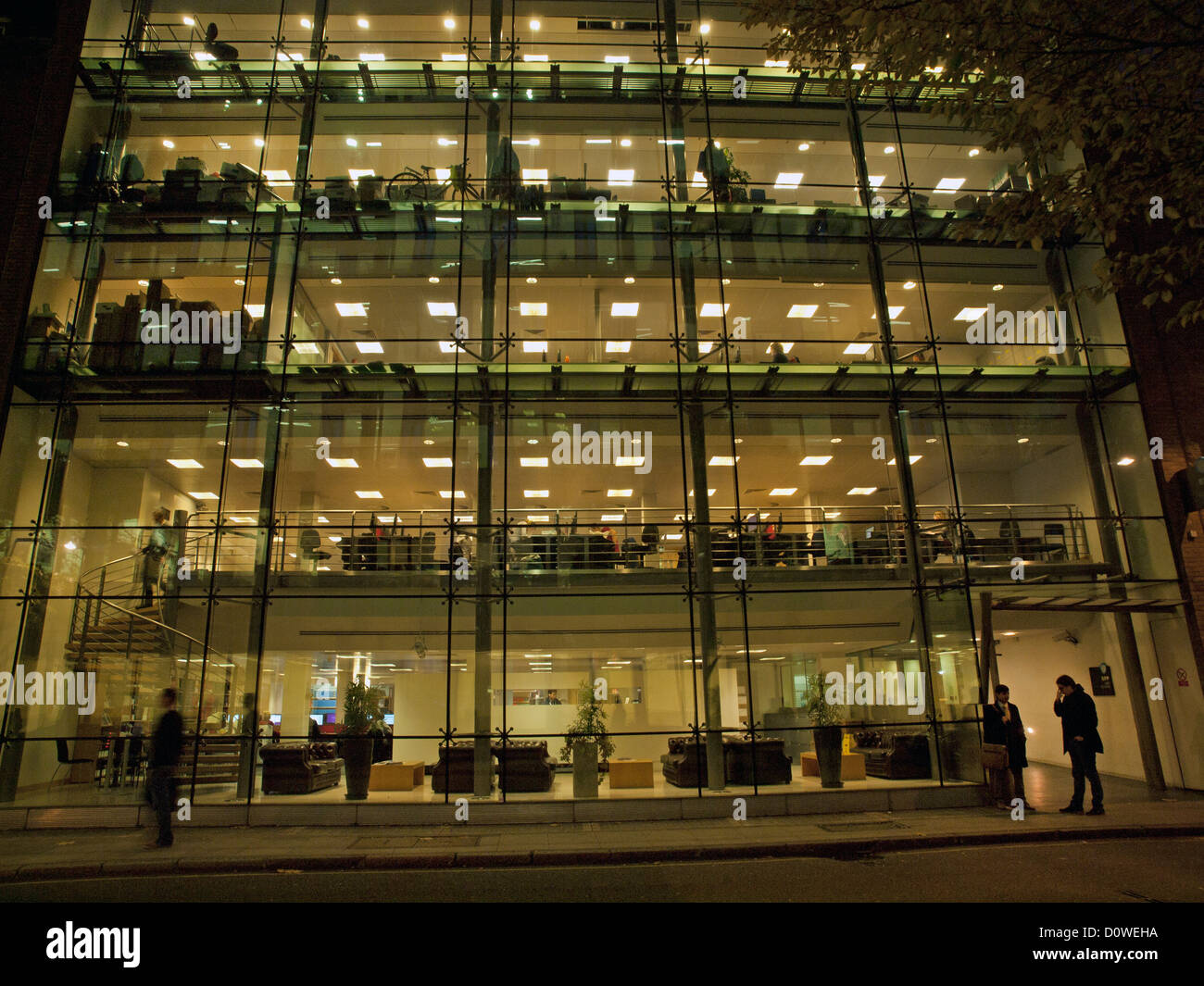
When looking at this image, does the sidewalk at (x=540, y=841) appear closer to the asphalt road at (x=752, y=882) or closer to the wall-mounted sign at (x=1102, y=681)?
the asphalt road at (x=752, y=882)

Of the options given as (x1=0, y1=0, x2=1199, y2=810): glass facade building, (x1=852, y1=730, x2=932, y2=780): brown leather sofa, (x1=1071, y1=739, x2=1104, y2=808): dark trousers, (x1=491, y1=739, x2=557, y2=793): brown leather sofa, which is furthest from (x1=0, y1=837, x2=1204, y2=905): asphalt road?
(x1=852, y1=730, x2=932, y2=780): brown leather sofa

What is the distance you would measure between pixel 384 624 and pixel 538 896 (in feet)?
21.9

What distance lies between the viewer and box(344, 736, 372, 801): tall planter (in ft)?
34.2

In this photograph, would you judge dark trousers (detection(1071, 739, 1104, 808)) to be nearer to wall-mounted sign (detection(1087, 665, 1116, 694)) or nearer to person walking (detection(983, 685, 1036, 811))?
person walking (detection(983, 685, 1036, 811))

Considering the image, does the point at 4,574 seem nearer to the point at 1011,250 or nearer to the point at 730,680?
the point at 730,680

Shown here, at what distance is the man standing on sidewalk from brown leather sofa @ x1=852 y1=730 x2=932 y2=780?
10.3m

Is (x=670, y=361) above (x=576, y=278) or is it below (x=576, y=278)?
below

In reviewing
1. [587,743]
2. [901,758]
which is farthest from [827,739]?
[587,743]

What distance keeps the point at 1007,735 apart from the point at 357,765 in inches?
368

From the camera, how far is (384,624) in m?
12.0

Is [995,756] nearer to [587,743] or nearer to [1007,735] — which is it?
[1007,735]

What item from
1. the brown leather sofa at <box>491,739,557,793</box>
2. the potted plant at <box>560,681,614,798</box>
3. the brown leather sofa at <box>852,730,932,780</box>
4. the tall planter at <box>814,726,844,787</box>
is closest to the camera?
the potted plant at <box>560,681,614,798</box>

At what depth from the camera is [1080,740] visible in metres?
9.72
